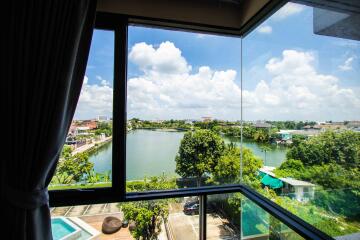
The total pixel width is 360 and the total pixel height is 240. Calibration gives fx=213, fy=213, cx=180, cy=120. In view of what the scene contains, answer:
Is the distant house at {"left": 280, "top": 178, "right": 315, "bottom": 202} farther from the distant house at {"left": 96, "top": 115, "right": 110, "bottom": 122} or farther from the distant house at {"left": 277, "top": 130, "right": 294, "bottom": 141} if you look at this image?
the distant house at {"left": 96, "top": 115, "right": 110, "bottom": 122}

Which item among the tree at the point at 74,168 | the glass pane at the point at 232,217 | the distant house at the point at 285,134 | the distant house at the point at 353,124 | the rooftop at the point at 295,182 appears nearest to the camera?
the distant house at the point at 353,124

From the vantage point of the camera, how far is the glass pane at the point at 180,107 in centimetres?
176

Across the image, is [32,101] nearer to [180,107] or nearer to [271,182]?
[180,107]

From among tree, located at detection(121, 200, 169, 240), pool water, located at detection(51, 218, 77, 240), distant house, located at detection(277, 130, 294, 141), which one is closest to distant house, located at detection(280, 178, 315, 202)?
distant house, located at detection(277, 130, 294, 141)

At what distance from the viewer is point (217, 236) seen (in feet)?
6.35

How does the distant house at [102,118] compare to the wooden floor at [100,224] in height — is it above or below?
above

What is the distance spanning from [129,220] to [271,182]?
46.6 inches

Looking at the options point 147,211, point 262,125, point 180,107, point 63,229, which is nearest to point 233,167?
point 262,125

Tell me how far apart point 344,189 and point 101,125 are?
162cm

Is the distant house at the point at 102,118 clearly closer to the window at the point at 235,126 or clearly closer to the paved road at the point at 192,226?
the window at the point at 235,126

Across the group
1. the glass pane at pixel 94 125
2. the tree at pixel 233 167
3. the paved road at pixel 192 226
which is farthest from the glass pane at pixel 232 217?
the glass pane at pixel 94 125

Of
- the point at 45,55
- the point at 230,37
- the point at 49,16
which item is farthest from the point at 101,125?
the point at 230,37

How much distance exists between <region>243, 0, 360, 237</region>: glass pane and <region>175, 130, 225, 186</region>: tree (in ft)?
1.07

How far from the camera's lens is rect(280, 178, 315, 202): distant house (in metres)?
1.31
